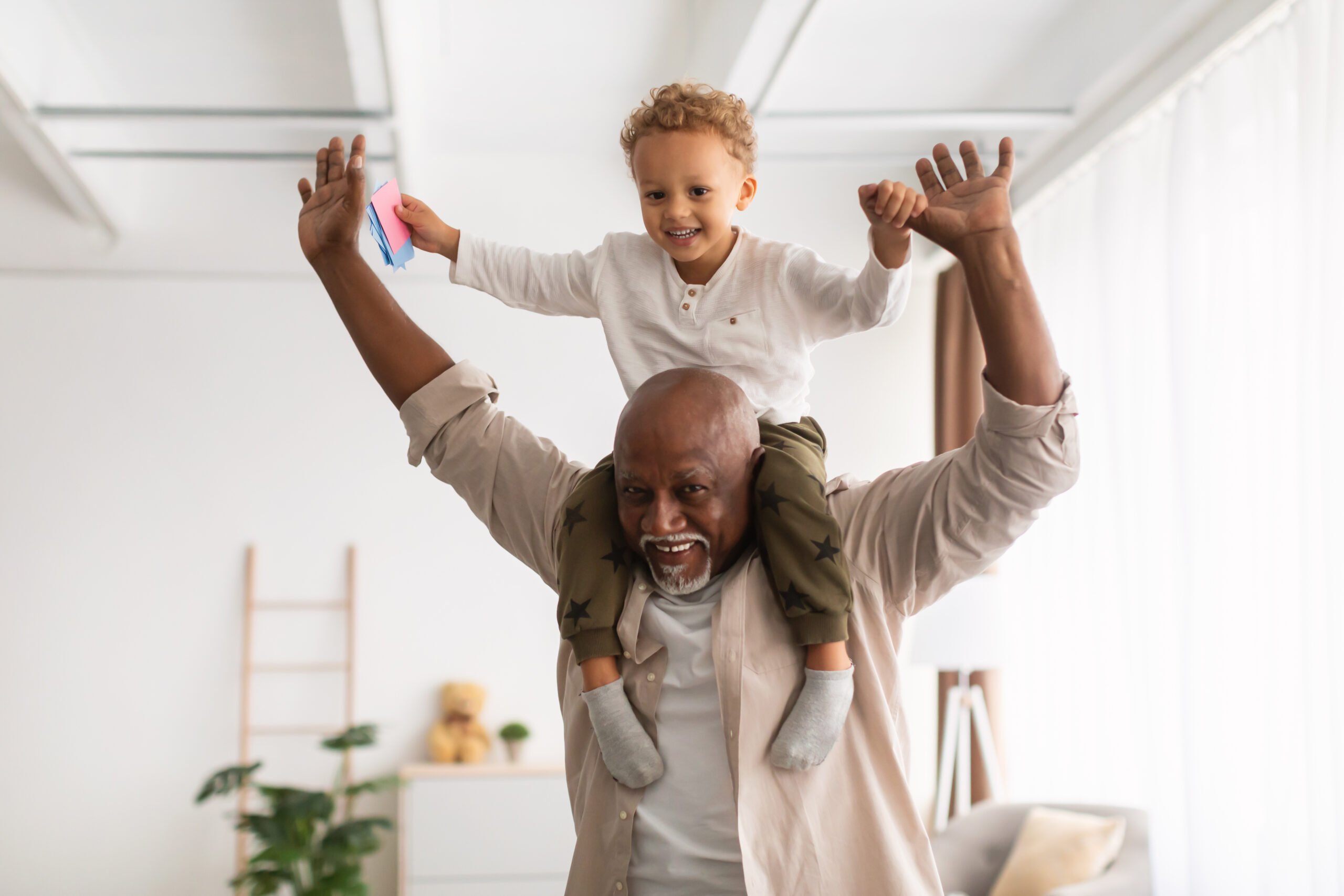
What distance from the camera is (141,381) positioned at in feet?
19.0

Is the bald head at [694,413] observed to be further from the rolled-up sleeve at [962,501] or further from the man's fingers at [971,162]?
the man's fingers at [971,162]

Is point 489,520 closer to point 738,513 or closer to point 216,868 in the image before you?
point 738,513

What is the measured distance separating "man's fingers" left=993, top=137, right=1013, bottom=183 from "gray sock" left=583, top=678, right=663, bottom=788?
0.80m

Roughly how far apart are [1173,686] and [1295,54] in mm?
2117

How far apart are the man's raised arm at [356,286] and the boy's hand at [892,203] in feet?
2.11

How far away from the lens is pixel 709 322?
5.98 ft

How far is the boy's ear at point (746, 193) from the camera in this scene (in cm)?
199

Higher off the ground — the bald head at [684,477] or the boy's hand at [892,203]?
the boy's hand at [892,203]

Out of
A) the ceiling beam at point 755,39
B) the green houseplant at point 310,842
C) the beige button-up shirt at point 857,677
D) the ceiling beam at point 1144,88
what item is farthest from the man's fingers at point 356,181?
the ceiling beam at point 1144,88

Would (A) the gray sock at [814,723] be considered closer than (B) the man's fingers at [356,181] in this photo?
Yes

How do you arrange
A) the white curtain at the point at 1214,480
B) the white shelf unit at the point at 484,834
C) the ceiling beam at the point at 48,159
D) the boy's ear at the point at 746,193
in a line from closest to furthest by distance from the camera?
the boy's ear at the point at 746,193 → the white curtain at the point at 1214,480 → the ceiling beam at the point at 48,159 → the white shelf unit at the point at 484,834

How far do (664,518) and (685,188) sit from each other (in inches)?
25.9

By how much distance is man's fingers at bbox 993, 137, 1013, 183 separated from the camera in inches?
52.3

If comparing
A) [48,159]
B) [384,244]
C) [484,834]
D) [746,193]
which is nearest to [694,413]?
[384,244]
